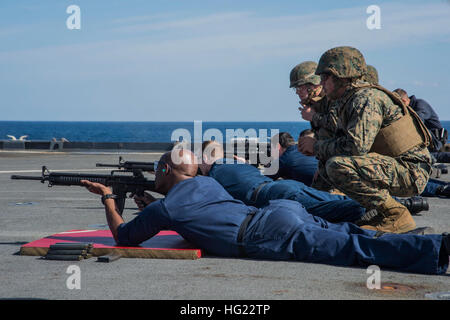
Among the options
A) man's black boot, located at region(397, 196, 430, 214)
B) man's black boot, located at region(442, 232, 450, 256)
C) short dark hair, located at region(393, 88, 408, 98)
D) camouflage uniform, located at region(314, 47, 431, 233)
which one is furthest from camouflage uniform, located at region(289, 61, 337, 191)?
short dark hair, located at region(393, 88, 408, 98)

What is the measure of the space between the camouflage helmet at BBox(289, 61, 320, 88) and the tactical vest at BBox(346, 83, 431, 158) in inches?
68.6

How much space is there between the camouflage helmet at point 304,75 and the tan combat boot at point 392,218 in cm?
228

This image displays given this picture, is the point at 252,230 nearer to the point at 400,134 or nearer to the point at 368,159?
the point at 368,159

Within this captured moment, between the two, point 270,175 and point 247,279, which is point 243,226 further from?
point 270,175

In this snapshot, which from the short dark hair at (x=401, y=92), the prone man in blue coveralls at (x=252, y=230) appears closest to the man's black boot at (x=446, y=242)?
the prone man in blue coveralls at (x=252, y=230)

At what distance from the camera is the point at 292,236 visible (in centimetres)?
576

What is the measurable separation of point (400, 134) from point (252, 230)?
1.88 m

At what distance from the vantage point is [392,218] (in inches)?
266

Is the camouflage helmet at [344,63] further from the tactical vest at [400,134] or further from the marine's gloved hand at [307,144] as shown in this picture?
the marine's gloved hand at [307,144]

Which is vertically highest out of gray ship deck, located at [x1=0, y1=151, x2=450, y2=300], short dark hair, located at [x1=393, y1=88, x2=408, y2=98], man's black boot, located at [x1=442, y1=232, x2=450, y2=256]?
short dark hair, located at [x1=393, y1=88, x2=408, y2=98]

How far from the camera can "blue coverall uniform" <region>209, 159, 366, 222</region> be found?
7.19 m

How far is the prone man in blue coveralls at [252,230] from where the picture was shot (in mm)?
5492

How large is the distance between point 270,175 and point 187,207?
325 centimetres

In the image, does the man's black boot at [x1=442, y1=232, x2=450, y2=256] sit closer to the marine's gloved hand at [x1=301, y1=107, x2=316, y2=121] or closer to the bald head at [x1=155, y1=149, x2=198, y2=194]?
the bald head at [x1=155, y1=149, x2=198, y2=194]
